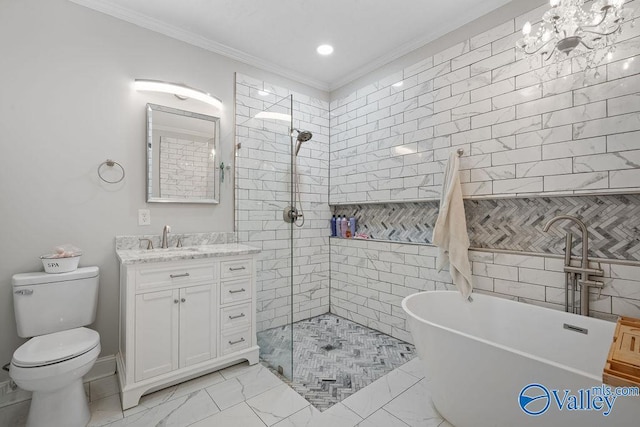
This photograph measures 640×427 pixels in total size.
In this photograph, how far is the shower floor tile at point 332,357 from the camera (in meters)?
2.09

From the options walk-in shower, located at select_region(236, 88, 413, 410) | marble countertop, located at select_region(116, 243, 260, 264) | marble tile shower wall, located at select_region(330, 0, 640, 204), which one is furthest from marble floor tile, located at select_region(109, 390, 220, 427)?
marble tile shower wall, located at select_region(330, 0, 640, 204)

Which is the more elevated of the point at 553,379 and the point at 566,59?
the point at 566,59

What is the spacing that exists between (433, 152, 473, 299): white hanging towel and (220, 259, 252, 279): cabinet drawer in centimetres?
155

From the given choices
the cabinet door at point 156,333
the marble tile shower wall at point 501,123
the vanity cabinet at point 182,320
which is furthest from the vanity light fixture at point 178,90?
the cabinet door at point 156,333

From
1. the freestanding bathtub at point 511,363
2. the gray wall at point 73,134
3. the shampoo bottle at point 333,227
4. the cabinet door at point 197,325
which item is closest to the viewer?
the freestanding bathtub at point 511,363

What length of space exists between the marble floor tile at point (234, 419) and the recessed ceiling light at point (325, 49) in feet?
10.2

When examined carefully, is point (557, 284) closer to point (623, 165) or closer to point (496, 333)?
point (496, 333)

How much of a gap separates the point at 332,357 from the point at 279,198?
1476mm

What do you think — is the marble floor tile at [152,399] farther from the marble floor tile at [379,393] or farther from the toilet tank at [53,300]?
the marble floor tile at [379,393]

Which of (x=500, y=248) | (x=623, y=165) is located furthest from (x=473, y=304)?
(x=623, y=165)

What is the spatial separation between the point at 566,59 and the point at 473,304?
1.81 m

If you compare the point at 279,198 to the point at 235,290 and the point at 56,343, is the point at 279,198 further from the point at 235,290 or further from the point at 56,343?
the point at 56,343

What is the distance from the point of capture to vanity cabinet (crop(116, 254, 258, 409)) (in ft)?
6.13

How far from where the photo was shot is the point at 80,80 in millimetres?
2135
